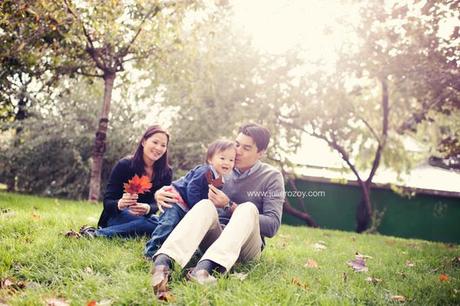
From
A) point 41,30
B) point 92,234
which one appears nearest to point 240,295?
point 92,234

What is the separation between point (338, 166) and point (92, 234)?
1038 cm

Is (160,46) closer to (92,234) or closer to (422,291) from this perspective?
(92,234)

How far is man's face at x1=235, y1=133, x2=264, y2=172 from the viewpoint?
3.85 m

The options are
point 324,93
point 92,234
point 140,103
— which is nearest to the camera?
point 92,234

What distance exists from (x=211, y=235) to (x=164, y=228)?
0.39 m

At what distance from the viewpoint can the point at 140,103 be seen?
12609 millimetres

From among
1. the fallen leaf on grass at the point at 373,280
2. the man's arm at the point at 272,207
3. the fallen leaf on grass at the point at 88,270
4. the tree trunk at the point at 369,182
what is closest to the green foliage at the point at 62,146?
the tree trunk at the point at 369,182

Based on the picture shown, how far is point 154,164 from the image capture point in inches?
177

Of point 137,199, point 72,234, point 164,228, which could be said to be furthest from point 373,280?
Result: point 72,234

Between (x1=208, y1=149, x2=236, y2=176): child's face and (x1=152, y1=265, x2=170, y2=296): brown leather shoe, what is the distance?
3.61ft

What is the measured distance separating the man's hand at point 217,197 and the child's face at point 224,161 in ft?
0.88

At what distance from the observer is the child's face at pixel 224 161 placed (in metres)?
3.64

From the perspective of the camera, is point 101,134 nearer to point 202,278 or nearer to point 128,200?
point 128,200

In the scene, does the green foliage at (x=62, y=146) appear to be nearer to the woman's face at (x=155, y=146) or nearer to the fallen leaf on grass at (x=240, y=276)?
the woman's face at (x=155, y=146)
